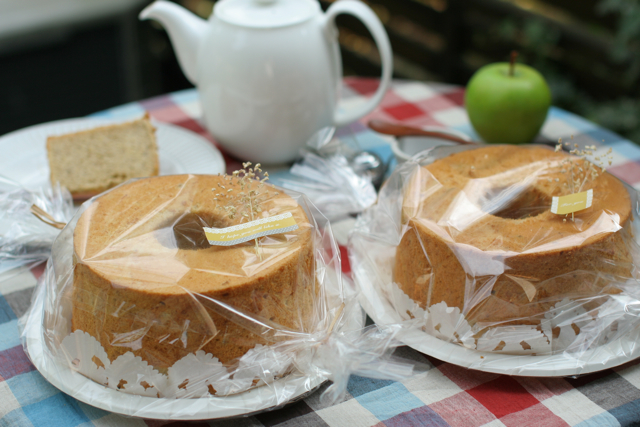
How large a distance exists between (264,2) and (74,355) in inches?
30.9

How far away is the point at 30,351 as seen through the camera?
0.79 meters

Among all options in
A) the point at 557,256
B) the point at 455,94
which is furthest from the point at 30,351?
the point at 455,94

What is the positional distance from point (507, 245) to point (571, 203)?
0.43 feet

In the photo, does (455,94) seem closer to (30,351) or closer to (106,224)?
(106,224)

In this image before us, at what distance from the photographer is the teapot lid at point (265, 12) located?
3.82 feet

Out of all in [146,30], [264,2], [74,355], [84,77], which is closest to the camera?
[74,355]

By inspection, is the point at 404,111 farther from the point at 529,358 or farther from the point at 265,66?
the point at 529,358

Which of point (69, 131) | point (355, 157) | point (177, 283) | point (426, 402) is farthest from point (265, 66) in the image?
point (426, 402)

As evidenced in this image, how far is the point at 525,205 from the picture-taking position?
903mm

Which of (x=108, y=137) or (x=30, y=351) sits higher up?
(x=108, y=137)

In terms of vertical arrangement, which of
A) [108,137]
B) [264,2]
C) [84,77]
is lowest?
[84,77]

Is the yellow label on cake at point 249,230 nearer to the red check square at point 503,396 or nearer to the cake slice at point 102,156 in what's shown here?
the red check square at point 503,396

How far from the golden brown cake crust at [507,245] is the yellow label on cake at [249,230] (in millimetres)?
191

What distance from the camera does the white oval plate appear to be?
77 cm
